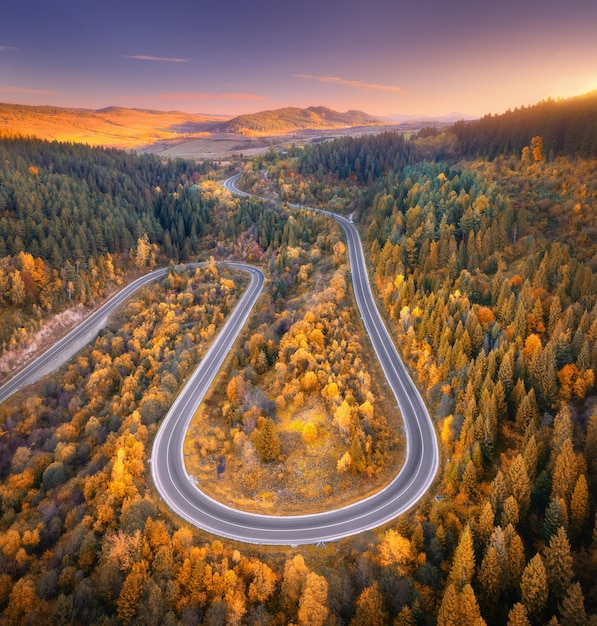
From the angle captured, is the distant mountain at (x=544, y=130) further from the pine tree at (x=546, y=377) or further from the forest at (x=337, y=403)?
the pine tree at (x=546, y=377)

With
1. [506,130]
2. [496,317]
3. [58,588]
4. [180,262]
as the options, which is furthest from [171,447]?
[506,130]

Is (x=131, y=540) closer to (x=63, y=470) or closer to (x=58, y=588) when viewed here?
(x=58, y=588)

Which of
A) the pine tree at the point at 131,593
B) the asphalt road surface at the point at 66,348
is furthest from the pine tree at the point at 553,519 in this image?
the asphalt road surface at the point at 66,348

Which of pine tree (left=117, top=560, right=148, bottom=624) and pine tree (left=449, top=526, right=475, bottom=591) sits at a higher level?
pine tree (left=449, top=526, right=475, bottom=591)

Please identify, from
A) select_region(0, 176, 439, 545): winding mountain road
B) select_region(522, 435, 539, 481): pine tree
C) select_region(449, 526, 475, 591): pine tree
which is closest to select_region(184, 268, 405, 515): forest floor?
select_region(0, 176, 439, 545): winding mountain road

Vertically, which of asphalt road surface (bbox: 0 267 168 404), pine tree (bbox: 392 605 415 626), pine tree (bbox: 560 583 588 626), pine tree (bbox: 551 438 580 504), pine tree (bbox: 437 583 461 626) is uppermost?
pine tree (bbox: 551 438 580 504)

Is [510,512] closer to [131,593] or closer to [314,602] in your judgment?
[314,602]

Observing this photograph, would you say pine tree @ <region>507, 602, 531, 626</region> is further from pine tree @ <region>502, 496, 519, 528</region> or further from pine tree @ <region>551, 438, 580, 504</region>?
pine tree @ <region>551, 438, 580, 504</region>

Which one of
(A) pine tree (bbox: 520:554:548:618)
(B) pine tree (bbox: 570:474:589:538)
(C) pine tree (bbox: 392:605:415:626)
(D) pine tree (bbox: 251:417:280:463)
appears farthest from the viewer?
(D) pine tree (bbox: 251:417:280:463)
